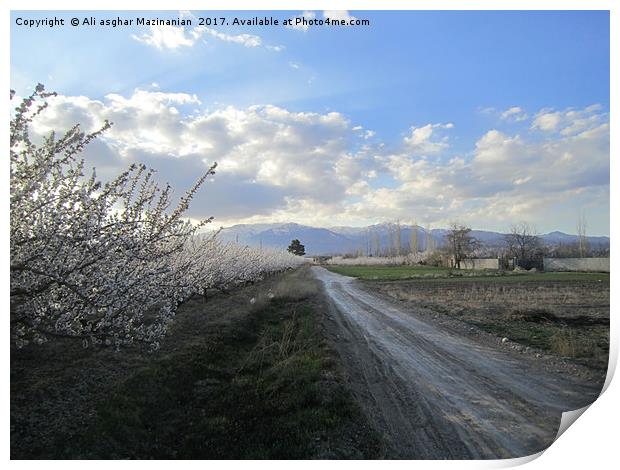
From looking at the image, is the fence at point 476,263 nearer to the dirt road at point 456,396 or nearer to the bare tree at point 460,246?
the bare tree at point 460,246

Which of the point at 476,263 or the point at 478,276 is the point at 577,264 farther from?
the point at 476,263

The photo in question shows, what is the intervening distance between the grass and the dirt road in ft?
1.87

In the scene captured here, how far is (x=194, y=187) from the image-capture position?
6141mm

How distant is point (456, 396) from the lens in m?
6.65

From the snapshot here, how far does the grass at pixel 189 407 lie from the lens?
16.1 ft

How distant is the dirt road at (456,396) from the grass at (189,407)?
1.87ft

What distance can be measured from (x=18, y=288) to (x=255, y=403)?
3.64 meters

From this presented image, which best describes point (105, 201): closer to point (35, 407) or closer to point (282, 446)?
point (35, 407)

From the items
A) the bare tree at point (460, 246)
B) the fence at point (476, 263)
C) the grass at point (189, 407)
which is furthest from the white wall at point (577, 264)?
the bare tree at point (460, 246)

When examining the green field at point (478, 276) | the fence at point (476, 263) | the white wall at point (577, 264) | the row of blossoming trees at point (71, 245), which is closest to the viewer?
the row of blossoming trees at point (71, 245)

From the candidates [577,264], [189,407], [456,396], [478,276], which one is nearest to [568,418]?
[456,396]

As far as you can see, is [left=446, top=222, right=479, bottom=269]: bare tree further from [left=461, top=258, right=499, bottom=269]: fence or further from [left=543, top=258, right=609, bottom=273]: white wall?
[left=543, top=258, right=609, bottom=273]: white wall

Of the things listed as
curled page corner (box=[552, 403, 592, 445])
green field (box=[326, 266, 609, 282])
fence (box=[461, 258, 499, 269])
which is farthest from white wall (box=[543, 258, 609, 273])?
fence (box=[461, 258, 499, 269])

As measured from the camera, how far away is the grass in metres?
4.91
